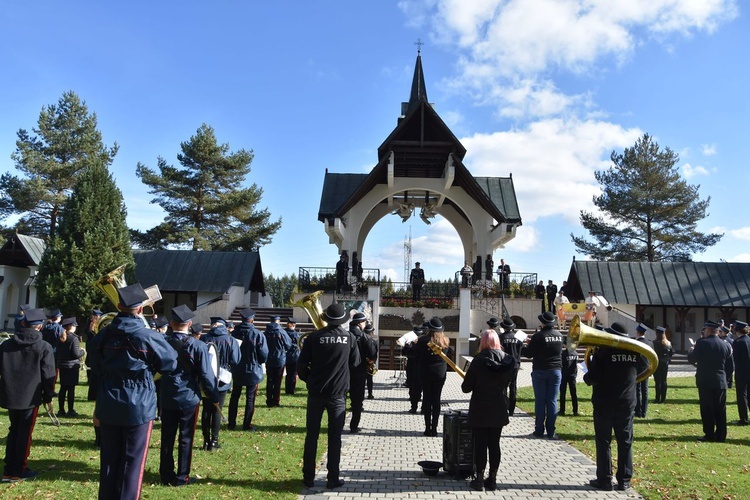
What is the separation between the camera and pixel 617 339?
6719 mm

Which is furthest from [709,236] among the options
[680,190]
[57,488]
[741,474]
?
[57,488]

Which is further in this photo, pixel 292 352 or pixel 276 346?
pixel 292 352

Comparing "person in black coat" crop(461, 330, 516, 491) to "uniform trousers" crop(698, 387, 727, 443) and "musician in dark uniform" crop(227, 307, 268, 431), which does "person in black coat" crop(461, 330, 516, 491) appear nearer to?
"musician in dark uniform" crop(227, 307, 268, 431)

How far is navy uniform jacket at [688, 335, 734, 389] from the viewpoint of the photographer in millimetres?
9438

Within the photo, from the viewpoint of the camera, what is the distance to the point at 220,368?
7570 millimetres

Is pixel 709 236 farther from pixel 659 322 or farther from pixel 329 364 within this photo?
pixel 329 364

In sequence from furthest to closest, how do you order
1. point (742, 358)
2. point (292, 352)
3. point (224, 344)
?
point (292, 352) → point (742, 358) → point (224, 344)

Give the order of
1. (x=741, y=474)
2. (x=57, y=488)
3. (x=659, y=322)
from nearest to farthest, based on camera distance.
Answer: (x=57, y=488) < (x=741, y=474) < (x=659, y=322)

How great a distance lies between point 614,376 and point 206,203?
117 ft

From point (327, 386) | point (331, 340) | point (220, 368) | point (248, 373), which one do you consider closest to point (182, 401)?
point (220, 368)

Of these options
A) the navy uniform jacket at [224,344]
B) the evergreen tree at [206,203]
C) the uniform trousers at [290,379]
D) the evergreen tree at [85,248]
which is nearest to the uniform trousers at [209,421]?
the navy uniform jacket at [224,344]

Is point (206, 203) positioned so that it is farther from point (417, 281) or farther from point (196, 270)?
point (417, 281)

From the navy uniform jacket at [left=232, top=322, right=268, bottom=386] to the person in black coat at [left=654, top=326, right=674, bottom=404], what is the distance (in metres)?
8.30

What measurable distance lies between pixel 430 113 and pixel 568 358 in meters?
17.9
